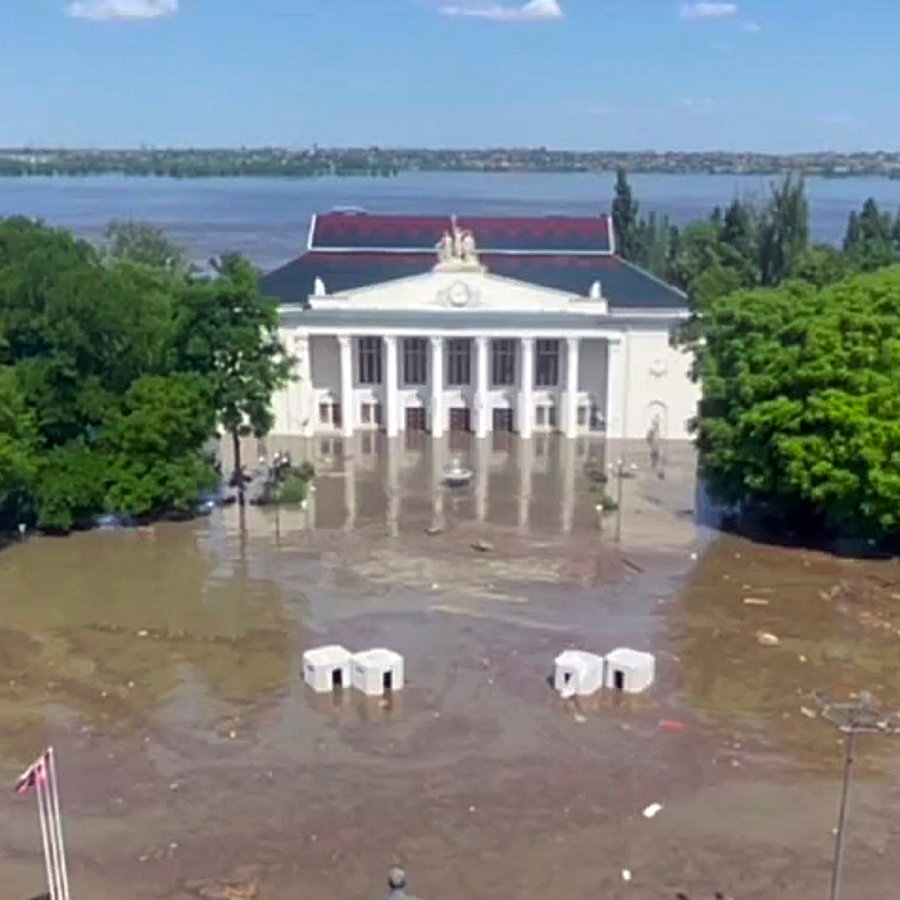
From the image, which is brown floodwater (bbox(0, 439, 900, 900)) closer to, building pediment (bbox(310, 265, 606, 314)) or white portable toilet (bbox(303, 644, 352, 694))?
white portable toilet (bbox(303, 644, 352, 694))

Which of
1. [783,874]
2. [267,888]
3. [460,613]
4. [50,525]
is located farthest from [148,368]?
[783,874]

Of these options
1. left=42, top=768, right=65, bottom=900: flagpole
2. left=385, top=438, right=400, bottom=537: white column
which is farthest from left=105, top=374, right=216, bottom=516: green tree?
left=42, top=768, right=65, bottom=900: flagpole

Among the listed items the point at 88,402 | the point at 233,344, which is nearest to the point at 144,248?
the point at 233,344

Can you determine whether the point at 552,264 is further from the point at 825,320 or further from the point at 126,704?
the point at 126,704

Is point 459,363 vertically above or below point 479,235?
below

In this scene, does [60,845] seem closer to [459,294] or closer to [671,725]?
[671,725]
